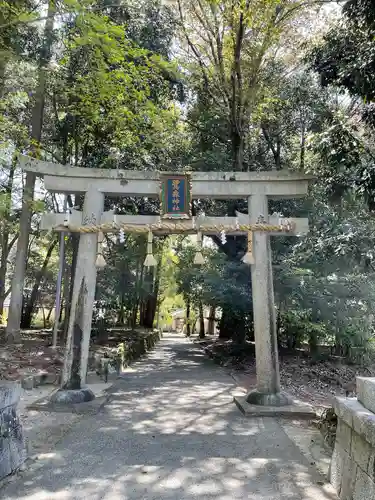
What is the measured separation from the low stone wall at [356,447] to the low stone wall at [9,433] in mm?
2950

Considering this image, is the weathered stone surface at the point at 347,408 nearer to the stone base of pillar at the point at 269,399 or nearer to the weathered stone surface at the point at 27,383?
the stone base of pillar at the point at 269,399

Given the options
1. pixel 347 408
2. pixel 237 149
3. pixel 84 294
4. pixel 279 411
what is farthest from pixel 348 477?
pixel 237 149

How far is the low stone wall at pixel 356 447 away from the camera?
2650 mm

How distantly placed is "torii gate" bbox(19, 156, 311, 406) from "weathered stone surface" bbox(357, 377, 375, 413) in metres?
3.07

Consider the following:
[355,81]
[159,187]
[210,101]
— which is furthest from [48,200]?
[355,81]

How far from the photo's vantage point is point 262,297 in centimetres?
631

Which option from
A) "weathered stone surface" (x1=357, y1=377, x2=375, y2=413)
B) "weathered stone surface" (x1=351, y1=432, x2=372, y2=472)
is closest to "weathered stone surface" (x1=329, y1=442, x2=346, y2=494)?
"weathered stone surface" (x1=351, y1=432, x2=372, y2=472)

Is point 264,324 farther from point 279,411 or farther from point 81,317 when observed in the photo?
point 81,317

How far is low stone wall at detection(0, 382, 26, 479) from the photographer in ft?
11.5

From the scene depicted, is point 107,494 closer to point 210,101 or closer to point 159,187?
point 159,187

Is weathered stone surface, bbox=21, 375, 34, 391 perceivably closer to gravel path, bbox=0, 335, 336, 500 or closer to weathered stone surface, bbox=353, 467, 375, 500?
gravel path, bbox=0, 335, 336, 500

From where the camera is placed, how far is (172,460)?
161 inches

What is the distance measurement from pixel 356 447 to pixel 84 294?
4610mm

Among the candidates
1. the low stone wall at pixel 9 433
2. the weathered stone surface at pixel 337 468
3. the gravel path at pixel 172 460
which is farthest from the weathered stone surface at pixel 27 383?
the weathered stone surface at pixel 337 468
